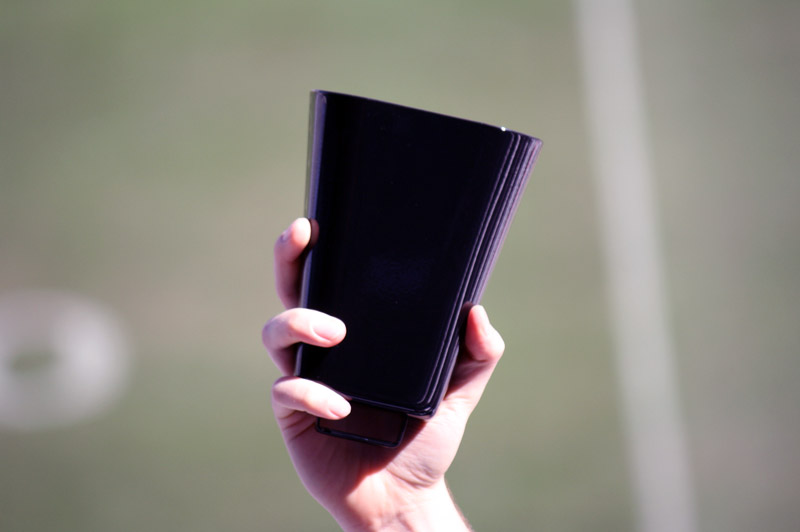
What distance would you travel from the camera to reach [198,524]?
1845mm

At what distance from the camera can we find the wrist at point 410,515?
498mm

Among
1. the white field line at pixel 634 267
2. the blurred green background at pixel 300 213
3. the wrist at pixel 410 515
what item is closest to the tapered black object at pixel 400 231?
the wrist at pixel 410 515

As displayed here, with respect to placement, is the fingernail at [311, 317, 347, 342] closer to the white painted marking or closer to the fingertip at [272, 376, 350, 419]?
the fingertip at [272, 376, 350, 419]

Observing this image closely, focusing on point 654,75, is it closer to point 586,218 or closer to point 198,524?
point 586,218

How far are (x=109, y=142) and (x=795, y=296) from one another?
2182 millimetres

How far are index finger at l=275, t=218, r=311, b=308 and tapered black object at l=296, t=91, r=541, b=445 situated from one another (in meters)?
0.01

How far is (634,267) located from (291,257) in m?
2.09

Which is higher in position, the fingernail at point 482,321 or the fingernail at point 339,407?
the fingernail at point 482,321

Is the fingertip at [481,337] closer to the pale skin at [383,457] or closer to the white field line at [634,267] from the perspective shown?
the pale skin at [383,457]

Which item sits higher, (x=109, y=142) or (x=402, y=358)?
(x=109, y=142)

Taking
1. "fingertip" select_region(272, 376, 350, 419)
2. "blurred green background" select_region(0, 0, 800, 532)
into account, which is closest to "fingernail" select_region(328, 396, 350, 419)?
"fingertip" select_region(272, 376, 350, 419)

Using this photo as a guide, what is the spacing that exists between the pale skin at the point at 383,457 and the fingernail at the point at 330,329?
0.20ft

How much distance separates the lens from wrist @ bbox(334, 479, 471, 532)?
1.63 feet

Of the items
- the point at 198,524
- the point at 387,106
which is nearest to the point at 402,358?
the point at 387,106
